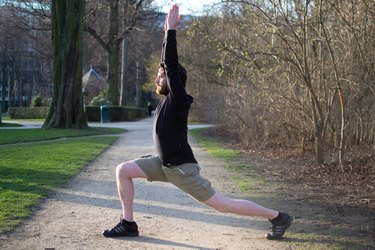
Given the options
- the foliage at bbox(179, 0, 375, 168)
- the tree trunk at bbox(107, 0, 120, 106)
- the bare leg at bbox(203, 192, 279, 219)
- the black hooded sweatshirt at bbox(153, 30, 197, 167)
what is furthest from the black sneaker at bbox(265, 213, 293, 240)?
the tree trunk at bbox(107, 0, 120, 106)

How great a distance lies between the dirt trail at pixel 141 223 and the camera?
17.8 feet

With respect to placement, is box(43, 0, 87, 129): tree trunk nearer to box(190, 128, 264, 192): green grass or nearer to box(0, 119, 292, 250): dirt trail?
box(190, 128, 264, 192): green grass

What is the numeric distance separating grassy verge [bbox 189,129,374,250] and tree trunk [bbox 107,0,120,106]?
27.6 meters

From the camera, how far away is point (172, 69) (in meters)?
5.05

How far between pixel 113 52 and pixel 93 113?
4.79 meters

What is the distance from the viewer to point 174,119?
5145 millimetres

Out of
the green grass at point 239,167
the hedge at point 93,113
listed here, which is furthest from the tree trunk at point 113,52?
the green grass at point 239,167

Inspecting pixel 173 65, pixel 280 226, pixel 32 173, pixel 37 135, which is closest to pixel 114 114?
pixel 37 135

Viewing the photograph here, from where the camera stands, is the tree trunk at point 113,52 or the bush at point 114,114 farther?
the bush at point 114,114

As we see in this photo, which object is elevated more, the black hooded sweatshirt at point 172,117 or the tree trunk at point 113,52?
the tree trunk at point 113,52

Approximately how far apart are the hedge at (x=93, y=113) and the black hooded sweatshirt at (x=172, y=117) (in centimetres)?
3366

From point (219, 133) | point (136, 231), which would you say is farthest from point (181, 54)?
point (136, 231)

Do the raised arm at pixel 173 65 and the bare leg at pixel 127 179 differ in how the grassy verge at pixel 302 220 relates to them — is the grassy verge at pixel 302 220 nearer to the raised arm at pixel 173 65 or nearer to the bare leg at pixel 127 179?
the bare leg at pixel 127 179

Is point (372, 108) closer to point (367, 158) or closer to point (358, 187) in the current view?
point (367, 158)
